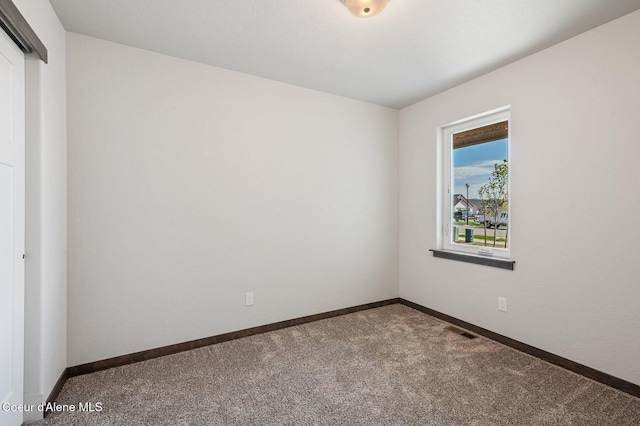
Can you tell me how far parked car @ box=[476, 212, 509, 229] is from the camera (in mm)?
2863

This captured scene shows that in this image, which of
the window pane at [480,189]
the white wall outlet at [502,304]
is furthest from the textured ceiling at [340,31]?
the white wall outlet at [502,304]

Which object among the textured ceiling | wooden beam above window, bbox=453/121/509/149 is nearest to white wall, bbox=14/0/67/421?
the textured ceiling

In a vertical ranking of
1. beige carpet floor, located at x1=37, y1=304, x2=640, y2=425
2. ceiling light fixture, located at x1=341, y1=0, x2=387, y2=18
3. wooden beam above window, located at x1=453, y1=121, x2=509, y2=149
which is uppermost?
ceiling light fixture, located at x1=341, y1=0, x2=387, y2=18

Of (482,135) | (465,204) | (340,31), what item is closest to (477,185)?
(465,204)

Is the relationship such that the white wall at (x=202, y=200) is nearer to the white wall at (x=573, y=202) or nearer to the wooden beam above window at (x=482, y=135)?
the wooden beam above window at (x=482, y=135)

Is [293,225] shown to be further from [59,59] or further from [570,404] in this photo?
[570,404]

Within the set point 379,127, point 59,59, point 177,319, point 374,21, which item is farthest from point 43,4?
point 379,127

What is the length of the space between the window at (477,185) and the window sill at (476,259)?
114 mm

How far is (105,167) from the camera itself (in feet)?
7.56

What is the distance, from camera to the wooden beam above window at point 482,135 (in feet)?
9.50

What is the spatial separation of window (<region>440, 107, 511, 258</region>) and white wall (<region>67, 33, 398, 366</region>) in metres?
0.87

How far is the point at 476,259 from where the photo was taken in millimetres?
2984

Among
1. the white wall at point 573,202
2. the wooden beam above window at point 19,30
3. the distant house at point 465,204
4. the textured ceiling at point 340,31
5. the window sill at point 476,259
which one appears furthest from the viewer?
the distant house at point 465,204

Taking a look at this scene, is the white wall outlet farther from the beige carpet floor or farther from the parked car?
the parked car
